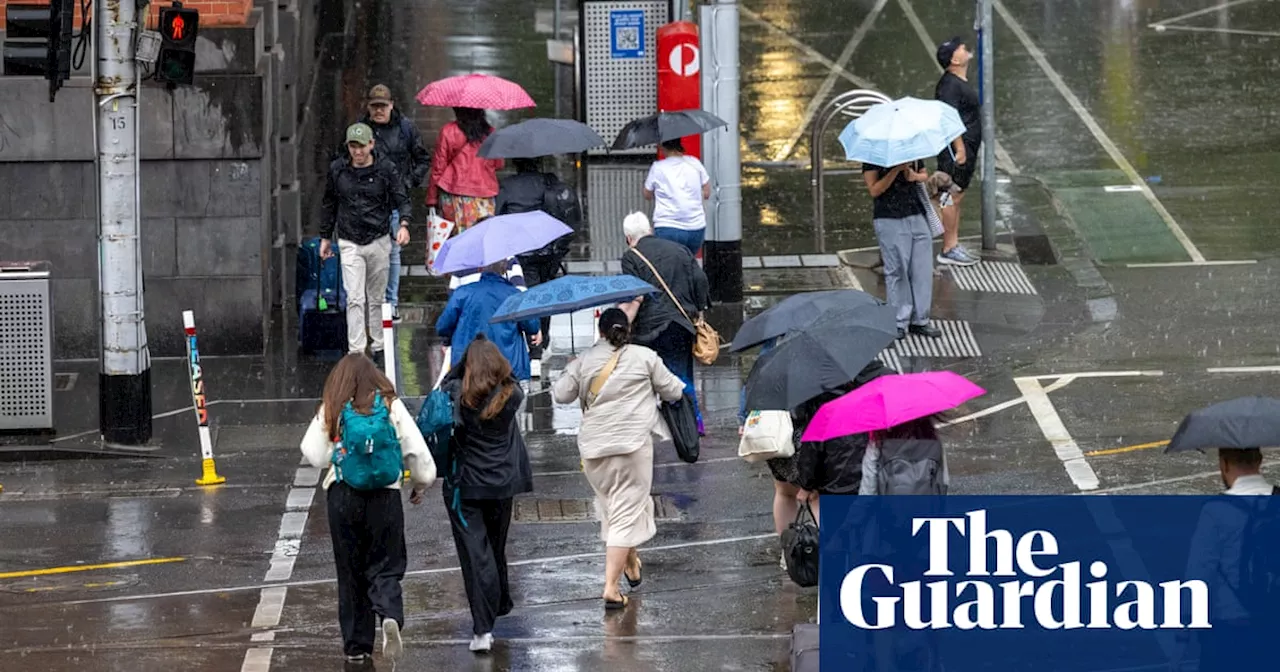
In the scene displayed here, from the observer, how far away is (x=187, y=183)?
1712 centimetres

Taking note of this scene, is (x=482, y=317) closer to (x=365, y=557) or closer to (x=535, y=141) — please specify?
(x=365, y=557)

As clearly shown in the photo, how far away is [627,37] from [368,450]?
15114 mm

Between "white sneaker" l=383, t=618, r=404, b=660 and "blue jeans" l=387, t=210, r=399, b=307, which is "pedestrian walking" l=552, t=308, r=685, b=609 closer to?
"white sneaker" l=383, t=618, r=404, b=660

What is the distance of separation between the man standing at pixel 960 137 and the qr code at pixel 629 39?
557 centimetres

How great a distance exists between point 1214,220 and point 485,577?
1213cm

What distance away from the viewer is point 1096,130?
78.6 feet

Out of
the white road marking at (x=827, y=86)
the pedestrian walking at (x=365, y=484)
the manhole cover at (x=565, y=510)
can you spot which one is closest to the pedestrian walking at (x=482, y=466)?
the pedestrian walking at (x=365, y=484)

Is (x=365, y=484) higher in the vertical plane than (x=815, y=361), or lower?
lower

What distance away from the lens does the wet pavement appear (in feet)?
34.6

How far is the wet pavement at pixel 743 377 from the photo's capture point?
10555mm

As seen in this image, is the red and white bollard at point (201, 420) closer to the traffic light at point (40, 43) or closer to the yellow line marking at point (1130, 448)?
the traffic light at point (40, 43)

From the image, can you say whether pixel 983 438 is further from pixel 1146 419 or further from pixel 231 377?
pixel 231 377

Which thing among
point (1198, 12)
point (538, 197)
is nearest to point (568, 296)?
point (538, 197)

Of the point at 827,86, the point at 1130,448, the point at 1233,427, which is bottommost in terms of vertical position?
the point at 1130,448
